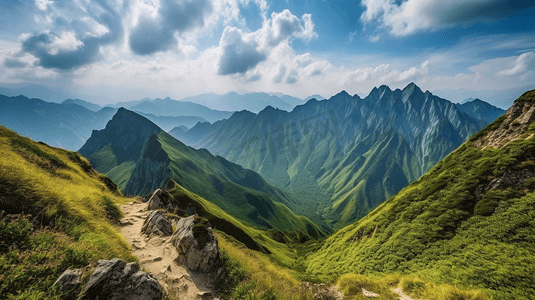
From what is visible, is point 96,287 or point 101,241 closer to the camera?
point 96,287

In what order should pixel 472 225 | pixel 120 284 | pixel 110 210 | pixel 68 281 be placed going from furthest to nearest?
pixel 472 225, pixel 110 210, pixel 120 284, pixel 68 281

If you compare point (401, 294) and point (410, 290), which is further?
point (410, 290)

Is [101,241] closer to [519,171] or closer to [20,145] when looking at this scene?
[20,145]

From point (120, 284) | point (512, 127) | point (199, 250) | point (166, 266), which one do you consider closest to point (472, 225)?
point (512, 127)

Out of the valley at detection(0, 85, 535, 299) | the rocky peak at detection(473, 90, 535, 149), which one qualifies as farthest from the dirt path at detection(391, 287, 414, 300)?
the rocky peak at detection(473, 90, 535, 149)

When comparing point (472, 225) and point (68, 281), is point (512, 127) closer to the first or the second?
point (472, 225)

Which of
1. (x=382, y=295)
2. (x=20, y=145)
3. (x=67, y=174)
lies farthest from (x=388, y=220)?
(x=20, y=145)
